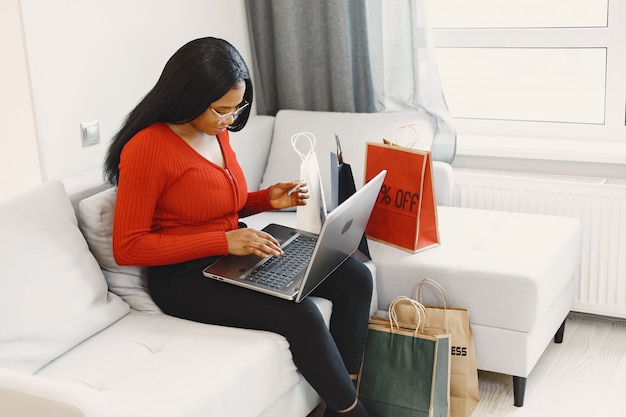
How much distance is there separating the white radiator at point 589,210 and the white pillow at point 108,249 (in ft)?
4.58

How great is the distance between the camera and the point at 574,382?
103 inches

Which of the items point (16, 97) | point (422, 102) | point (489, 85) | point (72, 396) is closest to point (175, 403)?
point (72, 396)

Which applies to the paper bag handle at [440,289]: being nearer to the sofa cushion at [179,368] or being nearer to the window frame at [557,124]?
the sofa cushion at [179,368]

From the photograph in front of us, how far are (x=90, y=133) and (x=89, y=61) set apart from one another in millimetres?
230

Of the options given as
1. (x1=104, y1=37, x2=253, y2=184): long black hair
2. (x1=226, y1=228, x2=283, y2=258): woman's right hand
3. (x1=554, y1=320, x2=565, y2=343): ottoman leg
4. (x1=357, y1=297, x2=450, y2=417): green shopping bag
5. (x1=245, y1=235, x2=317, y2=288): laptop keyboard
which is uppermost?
(x1=104, y1=37, x2=253, y2=184): long black hair

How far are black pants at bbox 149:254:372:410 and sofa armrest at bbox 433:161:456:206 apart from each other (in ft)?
2.42

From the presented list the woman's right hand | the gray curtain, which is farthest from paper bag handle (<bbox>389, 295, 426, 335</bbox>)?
the gray curtain

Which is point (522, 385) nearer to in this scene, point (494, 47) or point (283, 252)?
point (283, 252)

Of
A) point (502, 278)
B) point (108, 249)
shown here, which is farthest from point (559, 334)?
point (108, 249)

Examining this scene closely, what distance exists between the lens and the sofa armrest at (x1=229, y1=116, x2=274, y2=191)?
10.2 ft

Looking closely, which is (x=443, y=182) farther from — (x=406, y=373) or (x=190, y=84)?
(x=190, y=84)

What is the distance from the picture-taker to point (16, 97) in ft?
8.00

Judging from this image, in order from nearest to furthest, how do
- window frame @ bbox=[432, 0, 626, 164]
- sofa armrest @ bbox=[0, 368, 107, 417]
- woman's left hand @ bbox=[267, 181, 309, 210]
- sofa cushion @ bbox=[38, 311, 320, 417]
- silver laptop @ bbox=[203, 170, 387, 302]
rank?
sofa armrest @ bbox=[0, 368, 107, 417] → sofa cushion @ bbox=[38, 311, 320, 417] → silver laptop @ bbox=[203, 170, 387, 302] → woman's left hand @ bbox=[267, 181, 309, 210] → window frame @ bbox=[432, 0, 626, 164]

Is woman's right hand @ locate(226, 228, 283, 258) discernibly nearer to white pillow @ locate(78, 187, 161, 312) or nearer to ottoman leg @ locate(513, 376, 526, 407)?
white pillow @ locate(78, 187, 161, 312)
